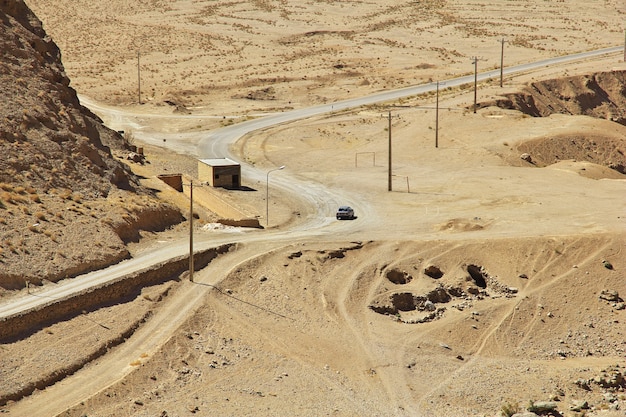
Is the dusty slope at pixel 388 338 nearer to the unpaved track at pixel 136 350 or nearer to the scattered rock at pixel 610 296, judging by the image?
the scattered rock at pixel 610 296

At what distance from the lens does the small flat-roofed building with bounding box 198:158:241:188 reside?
6675 cm

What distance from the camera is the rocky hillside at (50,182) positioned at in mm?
43688

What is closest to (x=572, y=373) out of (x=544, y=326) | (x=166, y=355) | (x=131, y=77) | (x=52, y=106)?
(x=544, y=326)

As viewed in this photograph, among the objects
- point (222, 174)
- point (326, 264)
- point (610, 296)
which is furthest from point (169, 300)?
point (222, 174)

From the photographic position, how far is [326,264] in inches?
1924

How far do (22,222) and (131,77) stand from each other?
74.3 meters

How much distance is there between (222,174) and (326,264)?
20.3 metres

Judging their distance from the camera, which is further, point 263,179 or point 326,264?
point 263,179

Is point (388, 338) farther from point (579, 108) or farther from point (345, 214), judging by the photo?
point (579, 108)

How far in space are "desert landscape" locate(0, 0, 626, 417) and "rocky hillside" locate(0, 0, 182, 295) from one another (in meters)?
0.14

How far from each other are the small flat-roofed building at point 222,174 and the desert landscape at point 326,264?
1.70 m

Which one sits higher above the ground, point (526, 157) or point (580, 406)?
point (526, 157)

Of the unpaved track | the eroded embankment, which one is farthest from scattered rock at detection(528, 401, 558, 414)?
the eroded embankment

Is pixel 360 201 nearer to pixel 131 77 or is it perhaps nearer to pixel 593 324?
pixel 593 324
